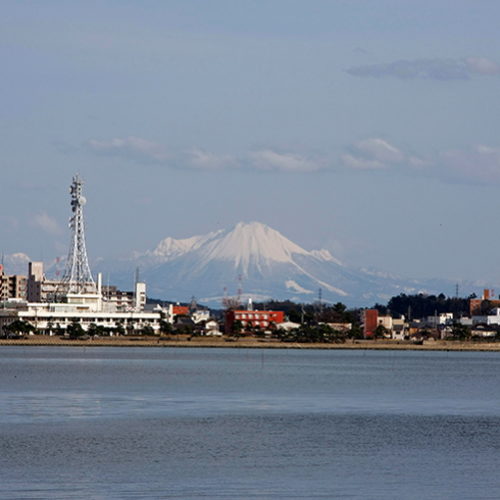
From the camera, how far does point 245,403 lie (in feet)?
194

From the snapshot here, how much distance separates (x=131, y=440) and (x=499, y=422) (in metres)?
17.1

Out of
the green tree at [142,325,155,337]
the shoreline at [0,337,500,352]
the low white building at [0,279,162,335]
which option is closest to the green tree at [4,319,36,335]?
the shoreline at [0,337,500,352]

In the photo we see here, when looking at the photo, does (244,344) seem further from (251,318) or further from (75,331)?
(75,331)

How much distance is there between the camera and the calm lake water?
31.7 m

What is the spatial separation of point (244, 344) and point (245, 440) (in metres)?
131

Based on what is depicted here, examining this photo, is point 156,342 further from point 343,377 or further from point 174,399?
point 174,399

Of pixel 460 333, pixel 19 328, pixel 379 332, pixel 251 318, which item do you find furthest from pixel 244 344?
pixel 460 333

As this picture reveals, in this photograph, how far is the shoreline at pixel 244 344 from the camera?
561ft

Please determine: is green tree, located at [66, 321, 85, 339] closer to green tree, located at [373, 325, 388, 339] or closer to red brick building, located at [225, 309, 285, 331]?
red brick building, located at [225, 309, 285, 331]

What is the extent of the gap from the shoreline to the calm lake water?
9590 cm

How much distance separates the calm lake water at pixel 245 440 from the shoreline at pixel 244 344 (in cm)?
9590

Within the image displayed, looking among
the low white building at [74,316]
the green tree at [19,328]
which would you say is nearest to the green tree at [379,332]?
the low white building at [74,316]

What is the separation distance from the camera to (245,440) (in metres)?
41.7

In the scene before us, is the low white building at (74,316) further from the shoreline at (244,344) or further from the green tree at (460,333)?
the green tree at (460,333)
